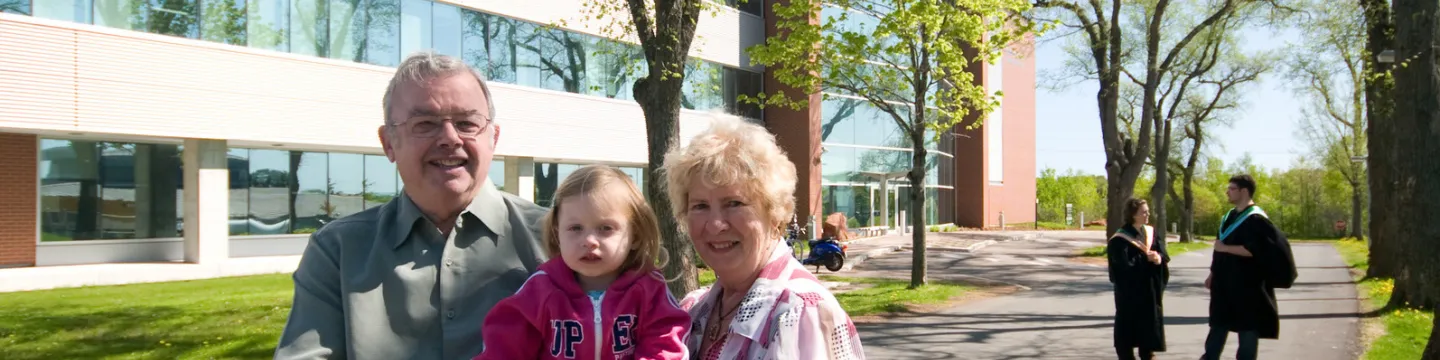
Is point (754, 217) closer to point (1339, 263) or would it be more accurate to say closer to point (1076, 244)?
point (1339, 263)

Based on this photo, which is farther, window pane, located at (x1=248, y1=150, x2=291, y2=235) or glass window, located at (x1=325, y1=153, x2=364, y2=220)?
glass window, located at (x1=325, y1=153, x2=364, y2=220)

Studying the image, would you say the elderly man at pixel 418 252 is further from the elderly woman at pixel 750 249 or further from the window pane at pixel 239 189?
the window pane at pixel 239 189

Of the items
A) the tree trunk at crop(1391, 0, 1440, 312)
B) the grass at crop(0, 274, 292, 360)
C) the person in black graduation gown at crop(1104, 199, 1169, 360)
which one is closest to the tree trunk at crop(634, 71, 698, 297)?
the person in black graduation gown at crop(1104, 199, 1169, 360)

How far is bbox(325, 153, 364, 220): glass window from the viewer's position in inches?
960

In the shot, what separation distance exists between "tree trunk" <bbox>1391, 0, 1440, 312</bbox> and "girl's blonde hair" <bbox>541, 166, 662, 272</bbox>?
13.5m

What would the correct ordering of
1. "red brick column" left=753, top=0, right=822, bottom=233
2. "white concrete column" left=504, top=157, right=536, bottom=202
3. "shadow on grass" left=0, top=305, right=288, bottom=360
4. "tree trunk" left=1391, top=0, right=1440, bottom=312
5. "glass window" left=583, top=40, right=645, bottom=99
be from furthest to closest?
"red brick column" left=753, top=0, right=822, bottom=233 < "glass window" left=583, top=40, right=645, bottom=99 < "white concrete column" left=504, top=157, right=536, bottom=202 < "tree trunk" left=1391, top=0, right=1440, bottom=312 < "shadow on grass" left=0, top=305, right=288, bottom=360

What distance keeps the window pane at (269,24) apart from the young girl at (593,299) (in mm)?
20523

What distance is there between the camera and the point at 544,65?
27.1 m

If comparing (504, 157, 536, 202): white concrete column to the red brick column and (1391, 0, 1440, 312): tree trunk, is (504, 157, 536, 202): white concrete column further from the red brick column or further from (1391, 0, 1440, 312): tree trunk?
(1391, 0, 1440, 312): tree trunk

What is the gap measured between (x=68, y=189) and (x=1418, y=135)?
78.1ft

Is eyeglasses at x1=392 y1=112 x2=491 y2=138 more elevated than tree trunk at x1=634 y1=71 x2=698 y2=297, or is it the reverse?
tree trunk at x1=634 y1=71 x2=698 y2=297

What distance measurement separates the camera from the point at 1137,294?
8.87m

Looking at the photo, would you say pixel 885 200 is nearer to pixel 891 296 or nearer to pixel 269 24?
pixel 891 296

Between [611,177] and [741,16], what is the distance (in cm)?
3129
